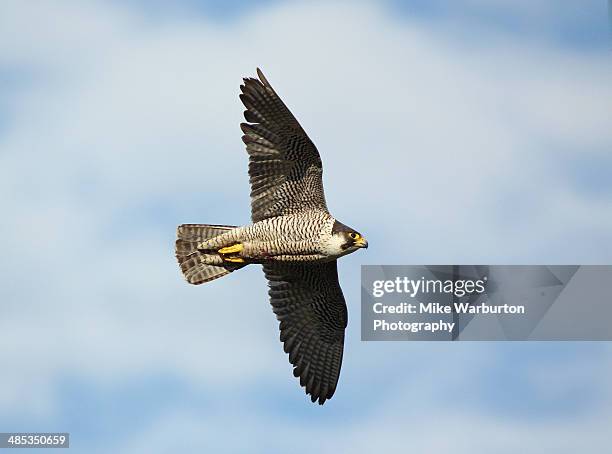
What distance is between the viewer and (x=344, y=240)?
19547mm

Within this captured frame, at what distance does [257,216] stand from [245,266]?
75cm

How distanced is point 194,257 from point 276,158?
1.81 meters

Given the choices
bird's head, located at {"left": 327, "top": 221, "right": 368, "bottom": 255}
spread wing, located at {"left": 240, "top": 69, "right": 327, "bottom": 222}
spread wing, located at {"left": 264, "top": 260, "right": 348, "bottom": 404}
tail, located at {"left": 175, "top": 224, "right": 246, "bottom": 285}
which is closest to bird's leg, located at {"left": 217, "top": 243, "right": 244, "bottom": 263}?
tail, located at {"left": 175, "top": 224, "right": 246, "bottom": 285}

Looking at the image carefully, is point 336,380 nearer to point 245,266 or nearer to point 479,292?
point 245,266

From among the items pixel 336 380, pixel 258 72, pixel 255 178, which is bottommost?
pixel 336 380

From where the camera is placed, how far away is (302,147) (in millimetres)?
19781

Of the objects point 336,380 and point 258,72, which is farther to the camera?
point 336,380

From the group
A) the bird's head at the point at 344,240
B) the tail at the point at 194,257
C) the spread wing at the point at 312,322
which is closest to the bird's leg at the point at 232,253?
the tail at the point at 194,257

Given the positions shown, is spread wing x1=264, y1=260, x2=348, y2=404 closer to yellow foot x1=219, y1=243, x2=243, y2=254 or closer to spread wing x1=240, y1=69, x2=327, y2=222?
yellow foot x1=219, y1=243, x2=243, y2=254

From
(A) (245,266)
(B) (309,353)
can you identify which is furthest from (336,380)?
(A) (245,266)

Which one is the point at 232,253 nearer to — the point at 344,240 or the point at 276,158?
the point at 276,158

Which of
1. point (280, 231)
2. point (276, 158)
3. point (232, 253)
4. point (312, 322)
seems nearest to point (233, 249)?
point (232, 253)

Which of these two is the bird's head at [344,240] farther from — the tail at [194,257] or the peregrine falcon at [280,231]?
the tail at [194,257]

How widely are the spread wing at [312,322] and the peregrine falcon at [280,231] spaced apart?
0.01m
